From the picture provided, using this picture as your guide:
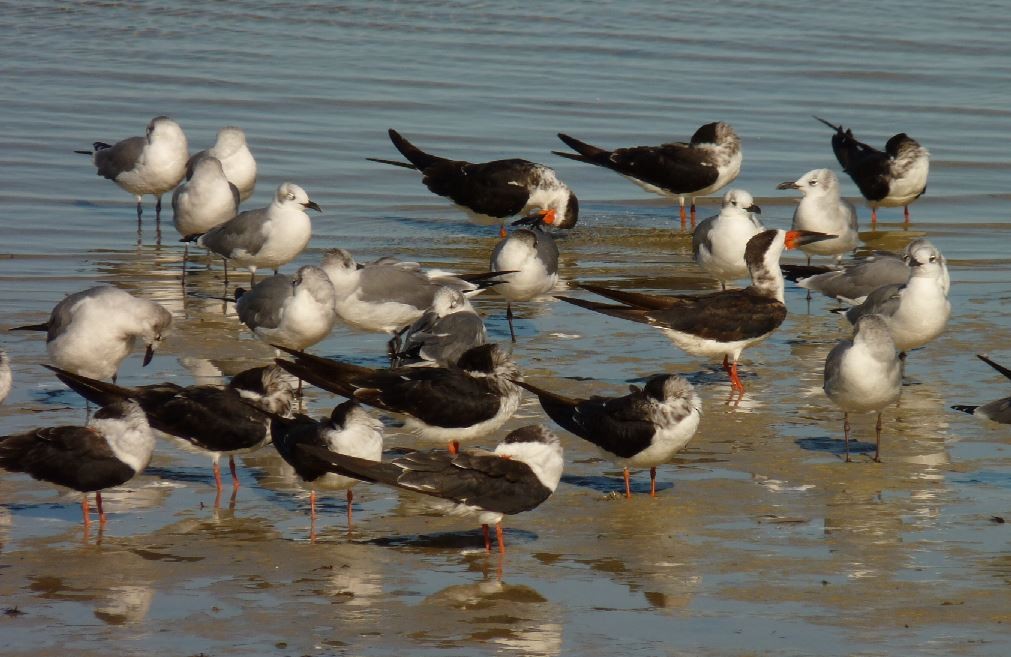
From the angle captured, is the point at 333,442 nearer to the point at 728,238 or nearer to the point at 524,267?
the point at 524,267

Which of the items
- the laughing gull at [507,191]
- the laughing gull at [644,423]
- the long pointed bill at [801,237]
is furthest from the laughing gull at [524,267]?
the laughing gull at [644,423]

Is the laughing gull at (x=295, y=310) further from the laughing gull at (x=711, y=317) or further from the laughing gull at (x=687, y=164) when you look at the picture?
the laughing gull at (x=687, y=164)

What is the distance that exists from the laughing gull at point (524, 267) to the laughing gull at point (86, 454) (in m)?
4.39

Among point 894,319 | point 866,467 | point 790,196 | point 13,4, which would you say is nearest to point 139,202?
point 790,196

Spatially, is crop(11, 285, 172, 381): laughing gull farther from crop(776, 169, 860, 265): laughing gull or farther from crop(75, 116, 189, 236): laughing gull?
crop(776, 169, 860, 265): laughing gull

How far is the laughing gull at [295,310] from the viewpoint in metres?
10.0

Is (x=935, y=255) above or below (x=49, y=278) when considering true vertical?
above

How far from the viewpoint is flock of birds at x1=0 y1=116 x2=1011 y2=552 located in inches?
289

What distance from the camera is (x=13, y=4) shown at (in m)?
26.6

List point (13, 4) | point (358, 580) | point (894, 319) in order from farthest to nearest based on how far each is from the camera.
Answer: point (13, 4) → point (894, 319) → point (358, 580)

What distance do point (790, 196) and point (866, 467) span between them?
9.24 metres

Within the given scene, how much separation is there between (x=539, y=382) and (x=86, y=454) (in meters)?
3.39

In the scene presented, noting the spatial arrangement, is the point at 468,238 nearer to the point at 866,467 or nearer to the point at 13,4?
the point at 866,467

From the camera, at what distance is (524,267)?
11.7 meters
